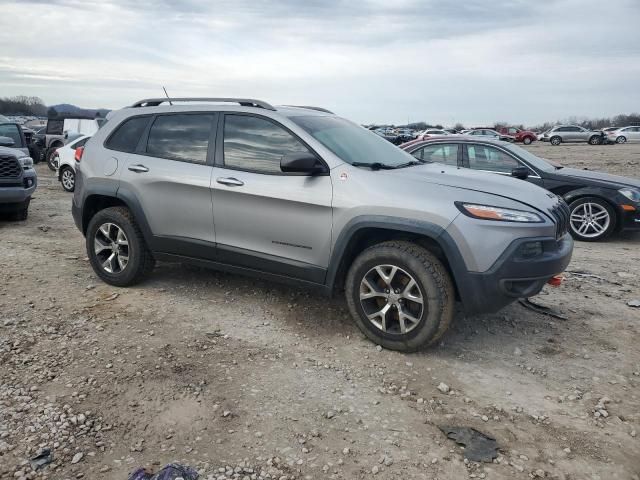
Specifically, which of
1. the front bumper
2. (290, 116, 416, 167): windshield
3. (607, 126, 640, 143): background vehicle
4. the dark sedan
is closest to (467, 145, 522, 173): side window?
the dark sedan

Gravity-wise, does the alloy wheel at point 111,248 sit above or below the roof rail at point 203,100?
below

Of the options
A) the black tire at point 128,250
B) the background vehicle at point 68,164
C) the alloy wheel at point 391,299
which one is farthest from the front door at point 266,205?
the background vehicle at point 68,164

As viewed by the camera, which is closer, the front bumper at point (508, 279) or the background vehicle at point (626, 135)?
the front bumper at point (508, 279)

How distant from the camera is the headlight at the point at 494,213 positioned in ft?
12.3

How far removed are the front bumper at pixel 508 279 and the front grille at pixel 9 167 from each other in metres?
7.55

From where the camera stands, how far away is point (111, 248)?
211 inches

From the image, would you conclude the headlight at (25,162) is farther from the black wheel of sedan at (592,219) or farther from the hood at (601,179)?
the black wheel of sedan at (592,219)

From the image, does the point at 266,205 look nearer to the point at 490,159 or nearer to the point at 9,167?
the point at 490,159

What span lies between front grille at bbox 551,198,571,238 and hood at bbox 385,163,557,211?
55 millimetres

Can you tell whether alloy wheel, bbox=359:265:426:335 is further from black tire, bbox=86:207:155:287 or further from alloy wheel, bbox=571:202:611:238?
alloy wheel, bbox=571:202:611:238

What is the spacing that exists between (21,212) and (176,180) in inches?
221

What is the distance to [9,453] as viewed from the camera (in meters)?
2.82

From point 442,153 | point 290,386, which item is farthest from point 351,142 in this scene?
point 442,153

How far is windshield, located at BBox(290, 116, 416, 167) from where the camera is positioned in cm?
439
